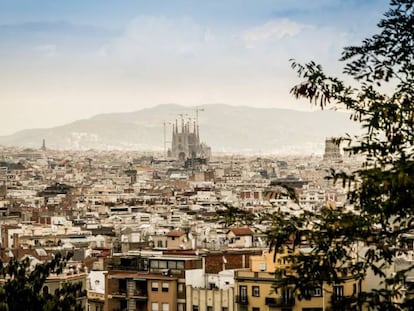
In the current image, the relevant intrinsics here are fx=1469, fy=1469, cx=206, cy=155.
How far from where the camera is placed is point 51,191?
13462cm

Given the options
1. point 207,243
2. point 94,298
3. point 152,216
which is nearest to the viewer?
point 94,298

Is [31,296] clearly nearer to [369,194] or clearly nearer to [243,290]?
[369,194]

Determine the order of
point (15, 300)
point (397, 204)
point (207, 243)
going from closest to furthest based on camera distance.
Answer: point (397, 204) → point (15, 300) → point (207, 243)

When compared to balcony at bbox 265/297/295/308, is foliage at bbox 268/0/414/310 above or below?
above

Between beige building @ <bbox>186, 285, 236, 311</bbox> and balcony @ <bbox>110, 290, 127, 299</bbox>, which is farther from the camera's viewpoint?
balcony @ <bbox>110, 290, 127, 299</bbox>

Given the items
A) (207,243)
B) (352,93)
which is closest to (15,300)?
(352,93)

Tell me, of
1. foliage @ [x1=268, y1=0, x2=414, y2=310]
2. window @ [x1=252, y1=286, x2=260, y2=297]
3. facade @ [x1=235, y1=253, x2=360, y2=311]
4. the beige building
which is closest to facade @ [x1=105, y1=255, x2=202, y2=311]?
the beige building

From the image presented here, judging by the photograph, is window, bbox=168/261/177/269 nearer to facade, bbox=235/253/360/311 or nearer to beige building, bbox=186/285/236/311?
beige building, bbox=186/285/236/311

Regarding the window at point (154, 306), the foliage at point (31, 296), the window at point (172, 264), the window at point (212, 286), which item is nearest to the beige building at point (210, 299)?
the window at point (212, 286)

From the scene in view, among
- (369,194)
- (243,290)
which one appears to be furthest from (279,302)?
(369,194)

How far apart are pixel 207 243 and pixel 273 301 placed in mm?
20892

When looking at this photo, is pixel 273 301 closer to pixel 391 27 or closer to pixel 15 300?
pixel 15 300

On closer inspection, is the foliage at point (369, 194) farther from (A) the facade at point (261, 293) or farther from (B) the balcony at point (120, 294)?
(B) the balcony at point (120, 294)

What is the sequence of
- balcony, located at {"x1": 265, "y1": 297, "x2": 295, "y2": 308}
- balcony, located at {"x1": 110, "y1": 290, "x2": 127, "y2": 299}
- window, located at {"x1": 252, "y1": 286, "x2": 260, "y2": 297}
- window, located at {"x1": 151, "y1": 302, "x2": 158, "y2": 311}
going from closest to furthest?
balcony, located at {"x1": 265, "y1": 297, "x2": 295, "y2": 308}, window, located at {"x1": 252, "y1": 286, "x2": 260, "y2": 297}, window, located at {"x1": 151, "y1": 302, "x2": 158, "y2": 311}, balcony, located at {"x1": 110, "y1": 290, "x2": 127, "y2": 299}
